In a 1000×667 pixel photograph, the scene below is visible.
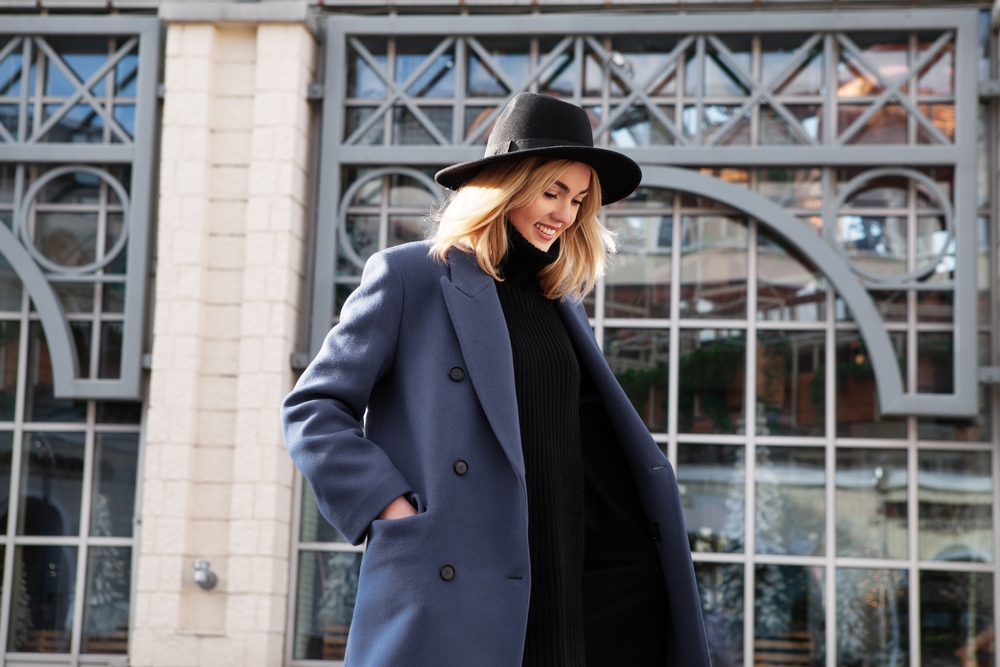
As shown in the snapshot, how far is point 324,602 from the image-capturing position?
7090mm

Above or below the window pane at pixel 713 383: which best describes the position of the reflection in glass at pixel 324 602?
below

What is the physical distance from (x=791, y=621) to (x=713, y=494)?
0.87 metres

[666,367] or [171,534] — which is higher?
[666,367]

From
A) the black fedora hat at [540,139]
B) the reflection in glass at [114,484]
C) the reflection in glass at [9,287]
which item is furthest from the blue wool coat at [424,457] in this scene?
the reflection in glass at [9,287]

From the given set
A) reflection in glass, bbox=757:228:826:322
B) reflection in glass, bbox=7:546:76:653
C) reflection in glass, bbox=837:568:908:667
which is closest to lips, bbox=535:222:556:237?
reflection in glass, bbox=757:228:826:322

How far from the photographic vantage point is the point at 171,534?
684cm

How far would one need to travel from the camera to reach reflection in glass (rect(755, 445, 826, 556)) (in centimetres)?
688

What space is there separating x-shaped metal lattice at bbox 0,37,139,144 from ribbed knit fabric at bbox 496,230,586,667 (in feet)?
17.9

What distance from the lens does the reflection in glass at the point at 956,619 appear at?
6.67 metres

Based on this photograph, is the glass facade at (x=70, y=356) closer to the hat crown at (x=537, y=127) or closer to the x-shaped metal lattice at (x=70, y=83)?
the x-shaped metal lattice at (x=70, y=83)

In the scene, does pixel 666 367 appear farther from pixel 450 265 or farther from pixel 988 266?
pixel 450 265

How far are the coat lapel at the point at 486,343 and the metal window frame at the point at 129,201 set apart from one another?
204 inches

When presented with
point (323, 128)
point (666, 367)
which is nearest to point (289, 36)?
point (323, 128)

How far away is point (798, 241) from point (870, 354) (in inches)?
31.3
